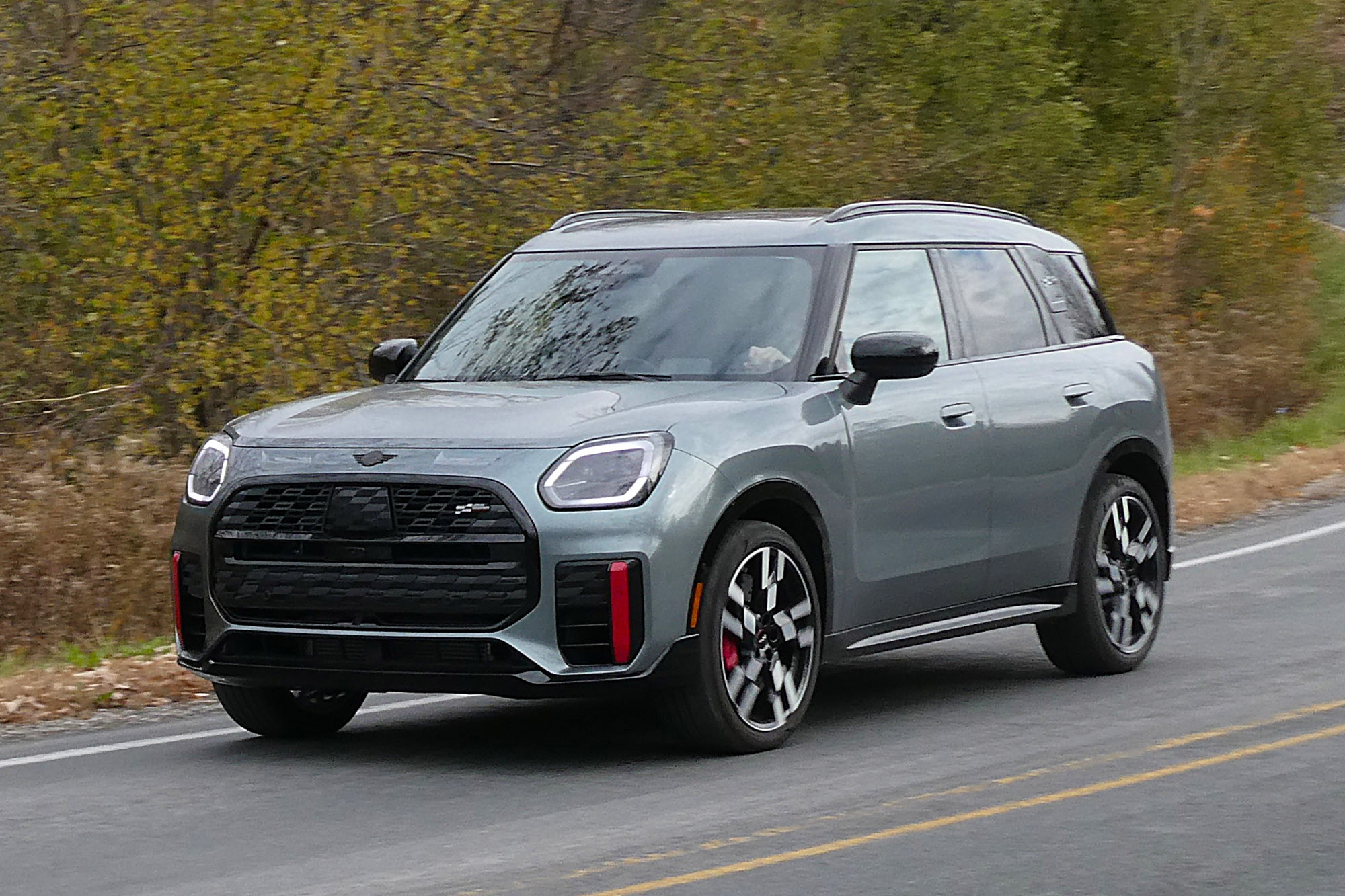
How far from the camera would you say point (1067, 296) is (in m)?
10.1

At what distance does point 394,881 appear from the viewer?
6.00 metres

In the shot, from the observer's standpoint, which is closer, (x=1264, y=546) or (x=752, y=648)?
(x=752, y=648)

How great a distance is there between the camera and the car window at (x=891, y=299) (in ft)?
28.3

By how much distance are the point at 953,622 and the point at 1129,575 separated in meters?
1.34

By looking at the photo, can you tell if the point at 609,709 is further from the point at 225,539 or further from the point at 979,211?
the point at 979,211

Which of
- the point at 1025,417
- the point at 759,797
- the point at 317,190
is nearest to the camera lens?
the point at 759,797

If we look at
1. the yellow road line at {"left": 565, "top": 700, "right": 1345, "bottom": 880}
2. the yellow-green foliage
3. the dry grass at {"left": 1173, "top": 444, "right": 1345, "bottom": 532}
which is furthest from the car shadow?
the yellow-green foliage

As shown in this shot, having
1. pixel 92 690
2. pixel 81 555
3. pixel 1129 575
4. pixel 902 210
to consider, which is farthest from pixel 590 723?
pixel 81 555

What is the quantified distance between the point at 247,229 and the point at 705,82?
5214 millimetres

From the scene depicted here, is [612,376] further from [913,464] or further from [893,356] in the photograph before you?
[913,464]

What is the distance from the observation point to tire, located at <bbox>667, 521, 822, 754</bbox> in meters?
7.62

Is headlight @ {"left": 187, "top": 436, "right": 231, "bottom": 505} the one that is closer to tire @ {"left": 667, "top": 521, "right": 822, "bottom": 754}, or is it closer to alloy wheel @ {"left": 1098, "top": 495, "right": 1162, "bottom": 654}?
tire @ {"left": 667, "top": 521, "right": 822, "bottom": 754}

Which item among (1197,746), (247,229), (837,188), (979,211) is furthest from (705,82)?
(1197,746)

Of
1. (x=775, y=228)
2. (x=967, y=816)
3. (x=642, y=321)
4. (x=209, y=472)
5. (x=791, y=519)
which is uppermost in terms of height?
(x=775, y=228)
